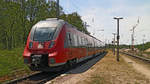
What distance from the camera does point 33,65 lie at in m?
10.8

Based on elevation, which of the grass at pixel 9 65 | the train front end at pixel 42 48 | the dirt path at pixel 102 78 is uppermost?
the train front end at pixel 42 48

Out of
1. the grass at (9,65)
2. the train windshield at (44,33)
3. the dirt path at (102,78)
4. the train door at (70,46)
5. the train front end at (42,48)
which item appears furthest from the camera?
the train door at (70,46)

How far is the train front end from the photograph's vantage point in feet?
33.9

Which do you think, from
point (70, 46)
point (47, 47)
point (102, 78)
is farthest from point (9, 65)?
point (102, 78)

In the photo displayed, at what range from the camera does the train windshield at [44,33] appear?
11.1 metres

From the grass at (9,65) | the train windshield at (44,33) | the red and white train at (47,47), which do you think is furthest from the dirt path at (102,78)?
the grass at (9,65)

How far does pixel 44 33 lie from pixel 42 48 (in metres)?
1.11

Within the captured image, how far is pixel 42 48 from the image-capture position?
10.7 meters

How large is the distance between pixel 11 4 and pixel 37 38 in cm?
2581

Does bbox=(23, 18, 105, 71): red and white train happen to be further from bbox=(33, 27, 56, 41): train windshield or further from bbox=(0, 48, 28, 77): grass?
bbox=(0, 48, 28, 77): grass

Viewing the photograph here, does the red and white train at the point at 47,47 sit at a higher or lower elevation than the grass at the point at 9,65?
→ higher

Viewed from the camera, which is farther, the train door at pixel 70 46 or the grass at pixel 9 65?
the train door at pixel 70 46

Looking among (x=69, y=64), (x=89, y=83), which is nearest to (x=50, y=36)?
(x=69, y=64)

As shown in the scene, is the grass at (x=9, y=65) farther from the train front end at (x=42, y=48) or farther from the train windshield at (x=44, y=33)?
the train windshield at (x=44, y=33)
